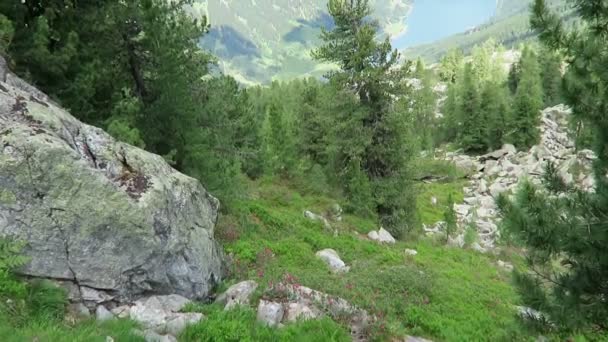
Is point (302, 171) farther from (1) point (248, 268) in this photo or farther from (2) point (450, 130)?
(2) point (450, 130)

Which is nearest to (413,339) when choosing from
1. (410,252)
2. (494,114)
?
(410,252)

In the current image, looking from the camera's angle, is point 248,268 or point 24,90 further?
point 248,268

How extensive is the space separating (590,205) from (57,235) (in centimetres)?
856

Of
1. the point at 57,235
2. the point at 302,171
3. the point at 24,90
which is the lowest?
the point at 302,171

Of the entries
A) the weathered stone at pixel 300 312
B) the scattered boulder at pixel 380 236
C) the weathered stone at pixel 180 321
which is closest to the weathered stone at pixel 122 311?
the weathered stone at pixel 180 321

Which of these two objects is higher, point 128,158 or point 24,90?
point 24,90

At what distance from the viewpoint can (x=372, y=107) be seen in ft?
79.8

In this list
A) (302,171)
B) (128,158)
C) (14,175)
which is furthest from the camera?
(302,171)

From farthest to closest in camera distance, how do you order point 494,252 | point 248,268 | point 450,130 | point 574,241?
point 450,130
point 494,252
point 248,268
point 574,241

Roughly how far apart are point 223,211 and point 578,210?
1155cm

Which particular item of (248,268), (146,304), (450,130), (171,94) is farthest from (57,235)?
(450,130)

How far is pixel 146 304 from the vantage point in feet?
28.8

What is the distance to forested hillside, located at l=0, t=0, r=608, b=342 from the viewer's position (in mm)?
6836

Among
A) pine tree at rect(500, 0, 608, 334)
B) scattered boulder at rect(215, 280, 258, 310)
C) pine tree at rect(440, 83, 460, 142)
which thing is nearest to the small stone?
scattered boulder at rect(215, 280, 258, 310)
